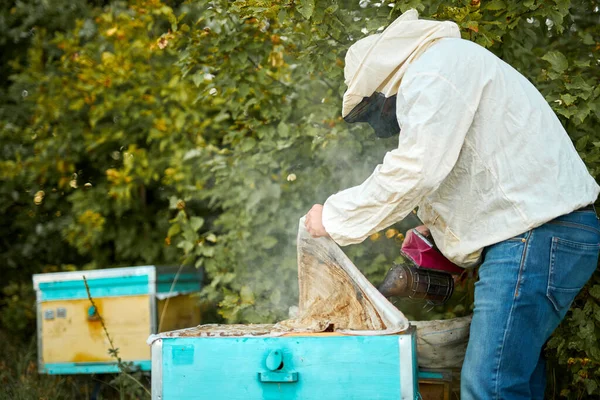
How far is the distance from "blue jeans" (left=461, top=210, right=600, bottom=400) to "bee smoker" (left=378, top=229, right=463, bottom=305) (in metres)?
0.31

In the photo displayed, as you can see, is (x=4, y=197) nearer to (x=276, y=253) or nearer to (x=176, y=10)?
(x=176, y=10)

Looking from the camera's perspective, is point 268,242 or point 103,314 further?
point 103,314

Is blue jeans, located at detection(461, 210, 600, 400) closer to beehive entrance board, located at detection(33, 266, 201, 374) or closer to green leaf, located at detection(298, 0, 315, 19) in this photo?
green leaf, located at detection(298, 0, 315, 19)

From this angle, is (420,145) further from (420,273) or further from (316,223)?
(420,273)

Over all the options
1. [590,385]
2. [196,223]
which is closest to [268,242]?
[196,223]

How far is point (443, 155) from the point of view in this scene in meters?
1.59

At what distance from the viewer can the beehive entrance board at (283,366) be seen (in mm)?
1612

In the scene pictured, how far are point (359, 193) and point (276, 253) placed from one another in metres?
1.41

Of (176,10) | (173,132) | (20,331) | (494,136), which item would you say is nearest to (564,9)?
(494,136)

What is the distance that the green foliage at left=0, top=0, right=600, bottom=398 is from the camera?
236 cm

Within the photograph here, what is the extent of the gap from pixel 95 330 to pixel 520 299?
85.7 inches

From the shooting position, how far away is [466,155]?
1.67 meters

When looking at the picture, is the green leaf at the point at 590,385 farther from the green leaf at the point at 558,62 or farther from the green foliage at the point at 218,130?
the green leaf at the point at 558,62

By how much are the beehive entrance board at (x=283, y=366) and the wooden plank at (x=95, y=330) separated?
1.28 meters
